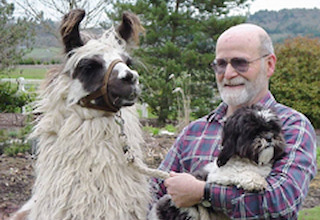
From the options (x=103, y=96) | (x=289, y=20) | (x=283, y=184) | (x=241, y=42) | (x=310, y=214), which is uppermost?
(x=241, y=42)

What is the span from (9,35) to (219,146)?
43.4 ft

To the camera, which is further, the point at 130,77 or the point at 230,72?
the point at 230,72

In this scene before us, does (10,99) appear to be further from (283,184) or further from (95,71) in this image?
(283,184)

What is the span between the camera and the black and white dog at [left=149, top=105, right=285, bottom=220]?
8.16ft

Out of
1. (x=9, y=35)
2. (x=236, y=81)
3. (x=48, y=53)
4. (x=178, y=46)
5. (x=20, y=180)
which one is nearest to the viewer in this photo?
(x=236, y=81)

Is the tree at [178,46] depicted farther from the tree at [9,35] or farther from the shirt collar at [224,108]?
the shirt collar at [224,108]

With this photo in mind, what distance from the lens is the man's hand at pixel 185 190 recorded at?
102 inches

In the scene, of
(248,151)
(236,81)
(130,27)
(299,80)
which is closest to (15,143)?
(130,27)

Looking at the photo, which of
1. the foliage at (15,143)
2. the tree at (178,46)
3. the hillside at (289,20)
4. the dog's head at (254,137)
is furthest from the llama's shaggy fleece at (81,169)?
the hillside at (289,20)

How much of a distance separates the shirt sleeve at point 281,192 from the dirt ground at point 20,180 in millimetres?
3243

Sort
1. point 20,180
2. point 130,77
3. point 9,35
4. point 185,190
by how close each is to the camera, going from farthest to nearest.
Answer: point 9,35 → point 20,180 → point 130,77 → point 185,190

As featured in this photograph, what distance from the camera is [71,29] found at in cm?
287

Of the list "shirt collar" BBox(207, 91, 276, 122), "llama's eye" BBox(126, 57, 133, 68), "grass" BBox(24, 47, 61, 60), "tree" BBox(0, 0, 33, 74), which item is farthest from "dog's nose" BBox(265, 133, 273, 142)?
"tree" BBox(0, 0, 33, 74)

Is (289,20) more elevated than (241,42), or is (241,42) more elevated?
(241,42)
